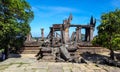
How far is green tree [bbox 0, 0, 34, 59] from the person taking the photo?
11943 mm

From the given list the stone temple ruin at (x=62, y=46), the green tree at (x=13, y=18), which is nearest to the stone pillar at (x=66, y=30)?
the stone temple ruin at (x=62, y=46)

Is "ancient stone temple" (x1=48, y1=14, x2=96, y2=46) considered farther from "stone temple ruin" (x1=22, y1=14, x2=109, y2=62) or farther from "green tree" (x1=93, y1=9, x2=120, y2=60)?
"green tree" (x1=93, y1=9, x2=120, y2=60)

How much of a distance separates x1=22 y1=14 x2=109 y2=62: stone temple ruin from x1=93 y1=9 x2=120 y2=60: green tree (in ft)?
9.24

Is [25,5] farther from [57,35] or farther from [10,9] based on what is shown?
[57,35]

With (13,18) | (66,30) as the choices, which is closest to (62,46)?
(13,18)

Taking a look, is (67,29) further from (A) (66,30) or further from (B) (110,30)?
(B) (110,30)

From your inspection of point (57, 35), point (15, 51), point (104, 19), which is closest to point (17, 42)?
point (15, 51)

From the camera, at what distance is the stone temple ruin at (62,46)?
12055 mm

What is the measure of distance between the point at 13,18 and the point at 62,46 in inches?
178

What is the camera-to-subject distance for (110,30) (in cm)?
1656

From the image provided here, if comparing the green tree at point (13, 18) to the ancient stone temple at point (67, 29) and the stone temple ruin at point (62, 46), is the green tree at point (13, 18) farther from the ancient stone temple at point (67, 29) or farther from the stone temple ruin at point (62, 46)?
the ancient stone temple at point (67, 29)

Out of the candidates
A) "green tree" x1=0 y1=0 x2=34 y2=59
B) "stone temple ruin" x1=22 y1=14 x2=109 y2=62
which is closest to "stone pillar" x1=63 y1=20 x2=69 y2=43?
"stone temple ruin" x1=22 y1=14 x2=109 y2=62

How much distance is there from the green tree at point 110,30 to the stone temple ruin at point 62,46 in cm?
282

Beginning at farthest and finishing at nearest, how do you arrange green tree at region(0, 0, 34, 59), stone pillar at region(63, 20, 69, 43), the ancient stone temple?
1. stone pillar at region(63, 20, 69, 43)
2. the ancient stone temple
3. green tree at region(0, 0, 34, 59)
